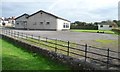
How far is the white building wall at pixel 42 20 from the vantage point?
185 feet

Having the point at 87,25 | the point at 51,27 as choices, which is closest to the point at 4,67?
the point at 51,27

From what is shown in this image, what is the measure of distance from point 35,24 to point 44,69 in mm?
47844

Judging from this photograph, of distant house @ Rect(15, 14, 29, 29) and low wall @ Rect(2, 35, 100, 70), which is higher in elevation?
distant house @ Rect(15, 14, 29, 29)

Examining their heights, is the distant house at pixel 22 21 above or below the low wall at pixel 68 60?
above

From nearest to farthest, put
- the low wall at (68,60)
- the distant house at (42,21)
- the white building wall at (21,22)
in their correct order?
the low wall at (68,60), the distant house at (42,21), the white building wall at (21,22)

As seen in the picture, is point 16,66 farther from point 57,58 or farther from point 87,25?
point 87,25

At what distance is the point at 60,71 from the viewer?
1080 centimetres

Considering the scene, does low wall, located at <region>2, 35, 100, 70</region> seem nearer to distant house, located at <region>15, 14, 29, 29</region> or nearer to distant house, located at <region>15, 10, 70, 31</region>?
distant house, located at <region>15, 10, 70, 31</region>

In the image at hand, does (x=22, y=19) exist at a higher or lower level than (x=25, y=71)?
higher

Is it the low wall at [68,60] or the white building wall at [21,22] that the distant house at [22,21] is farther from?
the low wall at [68,60]

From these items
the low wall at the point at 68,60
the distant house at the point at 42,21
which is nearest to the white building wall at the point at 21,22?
the distant house at the point at 42,21

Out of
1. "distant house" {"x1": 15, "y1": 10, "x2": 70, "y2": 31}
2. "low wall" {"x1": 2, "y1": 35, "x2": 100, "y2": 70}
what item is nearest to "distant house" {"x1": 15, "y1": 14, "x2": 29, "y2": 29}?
"distant house" {"x1": 15, "y1": 10, "x2": 70, "y2": 31}

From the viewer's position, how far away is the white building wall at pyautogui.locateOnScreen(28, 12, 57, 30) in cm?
5628

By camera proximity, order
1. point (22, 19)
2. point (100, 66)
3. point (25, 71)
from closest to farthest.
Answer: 1. point (100, 66)
2. point (25, 71)
3. point (22, 19)
